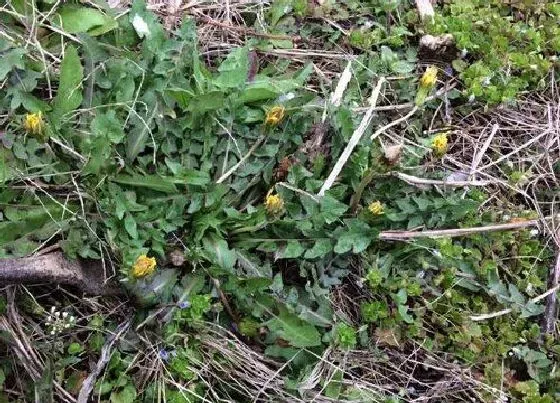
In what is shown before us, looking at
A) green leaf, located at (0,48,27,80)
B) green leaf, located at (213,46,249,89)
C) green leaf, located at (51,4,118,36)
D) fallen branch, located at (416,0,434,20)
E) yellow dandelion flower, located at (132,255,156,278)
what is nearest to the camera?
yellow dandelion flower, located at (132,255,156,278)

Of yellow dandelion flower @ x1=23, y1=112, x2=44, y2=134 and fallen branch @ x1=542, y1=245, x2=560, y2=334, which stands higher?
yellow dandelion flower @ x1=23, y1=112, x2=44, y2=134

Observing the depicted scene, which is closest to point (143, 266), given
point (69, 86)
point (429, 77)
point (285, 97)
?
point (69, 86)

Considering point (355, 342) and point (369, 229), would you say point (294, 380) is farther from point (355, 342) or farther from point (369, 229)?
point (369, 229)

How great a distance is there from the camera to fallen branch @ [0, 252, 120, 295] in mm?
1852

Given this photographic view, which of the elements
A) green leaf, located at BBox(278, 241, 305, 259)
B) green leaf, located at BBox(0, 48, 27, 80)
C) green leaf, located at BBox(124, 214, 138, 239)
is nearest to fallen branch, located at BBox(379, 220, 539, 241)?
green leaf, located at BBox(278, 241, 305, 259)

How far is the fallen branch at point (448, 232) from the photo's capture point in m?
2.19

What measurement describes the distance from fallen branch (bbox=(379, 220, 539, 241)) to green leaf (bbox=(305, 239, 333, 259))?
7.0 inches

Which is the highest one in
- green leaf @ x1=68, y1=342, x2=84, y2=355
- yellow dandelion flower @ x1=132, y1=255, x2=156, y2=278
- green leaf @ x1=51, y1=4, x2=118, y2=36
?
green leaf @ x1=51, y1=4, x2=118, y2=36

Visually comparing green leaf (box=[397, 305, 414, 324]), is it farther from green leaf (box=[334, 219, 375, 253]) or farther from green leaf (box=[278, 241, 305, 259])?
green leaf (box=[278, 241, 305, 259])

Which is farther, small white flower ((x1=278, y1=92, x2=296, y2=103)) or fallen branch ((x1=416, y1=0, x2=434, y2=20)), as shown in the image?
fallen branch ((x1=416, y1=0, x2=434, y2=20))

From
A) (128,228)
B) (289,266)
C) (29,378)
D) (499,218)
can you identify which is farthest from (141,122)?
(499,218)

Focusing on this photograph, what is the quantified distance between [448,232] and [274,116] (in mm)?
668

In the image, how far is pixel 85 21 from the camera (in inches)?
90.1

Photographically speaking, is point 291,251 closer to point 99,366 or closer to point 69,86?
point 99,366
